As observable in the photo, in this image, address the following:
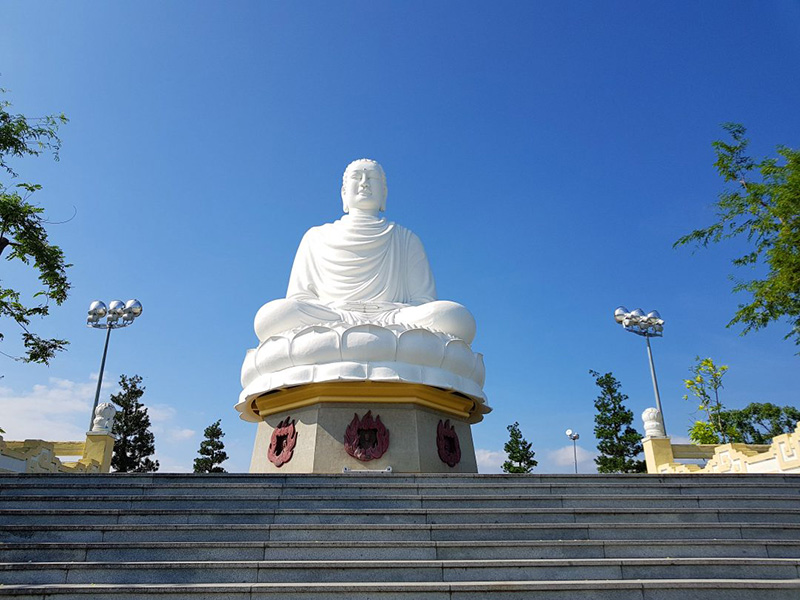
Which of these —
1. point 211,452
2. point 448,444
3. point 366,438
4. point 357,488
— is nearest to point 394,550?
point 357,488

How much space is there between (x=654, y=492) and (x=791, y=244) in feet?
20.0

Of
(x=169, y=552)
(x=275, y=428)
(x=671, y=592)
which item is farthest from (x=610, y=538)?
(x=275, y=428)

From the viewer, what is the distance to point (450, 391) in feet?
30.0

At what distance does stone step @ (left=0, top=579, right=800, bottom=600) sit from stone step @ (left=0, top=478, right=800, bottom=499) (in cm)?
148

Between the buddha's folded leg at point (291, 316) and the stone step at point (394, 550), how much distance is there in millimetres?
4976

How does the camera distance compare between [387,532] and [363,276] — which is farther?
[363,276]

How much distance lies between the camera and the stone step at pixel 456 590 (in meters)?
3.84

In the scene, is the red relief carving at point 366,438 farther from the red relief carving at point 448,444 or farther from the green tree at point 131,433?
the green tree at point 131,433

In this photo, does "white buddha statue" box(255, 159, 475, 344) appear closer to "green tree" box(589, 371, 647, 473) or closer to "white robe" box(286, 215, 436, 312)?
"white robe" box(286, 215, 436, 312)

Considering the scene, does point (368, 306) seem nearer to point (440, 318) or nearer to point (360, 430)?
point (440, 318)

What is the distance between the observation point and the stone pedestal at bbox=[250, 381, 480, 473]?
8.35m

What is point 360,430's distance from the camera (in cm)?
855

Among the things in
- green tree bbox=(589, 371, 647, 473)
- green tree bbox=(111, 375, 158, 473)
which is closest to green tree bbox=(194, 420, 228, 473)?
green tree bbox=(111, 375, 158, 473)

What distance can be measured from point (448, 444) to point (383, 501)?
4047 millimetres
